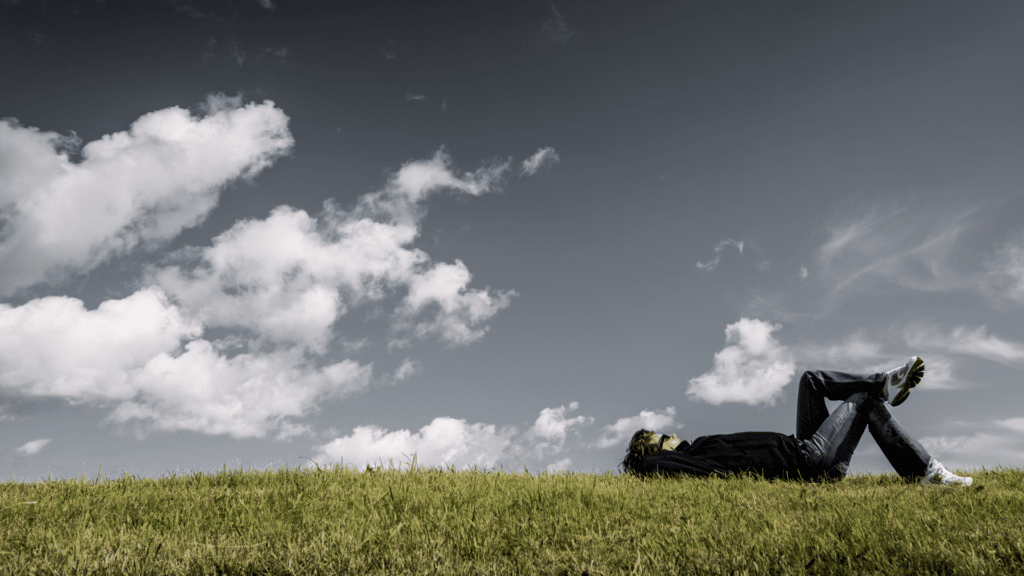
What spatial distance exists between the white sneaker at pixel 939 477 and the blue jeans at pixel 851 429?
0.23 feet

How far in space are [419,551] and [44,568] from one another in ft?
7.04

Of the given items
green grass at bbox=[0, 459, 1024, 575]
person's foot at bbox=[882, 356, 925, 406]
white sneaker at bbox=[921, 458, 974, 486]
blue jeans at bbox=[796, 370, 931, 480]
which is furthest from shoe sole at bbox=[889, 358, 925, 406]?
green grass at bbox=[0, 459, 1024, 575]

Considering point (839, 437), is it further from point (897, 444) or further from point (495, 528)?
point (495, 528)

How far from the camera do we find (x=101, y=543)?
3820mm

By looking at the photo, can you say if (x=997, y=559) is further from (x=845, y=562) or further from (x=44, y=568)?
(x=44, y=568)

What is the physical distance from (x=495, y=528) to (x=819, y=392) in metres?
5.01

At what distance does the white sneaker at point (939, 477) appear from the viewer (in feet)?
20.9

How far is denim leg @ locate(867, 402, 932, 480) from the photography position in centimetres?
679

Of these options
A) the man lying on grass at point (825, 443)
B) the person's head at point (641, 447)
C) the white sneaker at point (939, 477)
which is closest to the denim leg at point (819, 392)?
the man lying on grass at point (825, 443)

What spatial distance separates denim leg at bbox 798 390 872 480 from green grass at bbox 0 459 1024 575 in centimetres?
79

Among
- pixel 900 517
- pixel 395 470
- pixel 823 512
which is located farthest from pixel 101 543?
pixel 900 517

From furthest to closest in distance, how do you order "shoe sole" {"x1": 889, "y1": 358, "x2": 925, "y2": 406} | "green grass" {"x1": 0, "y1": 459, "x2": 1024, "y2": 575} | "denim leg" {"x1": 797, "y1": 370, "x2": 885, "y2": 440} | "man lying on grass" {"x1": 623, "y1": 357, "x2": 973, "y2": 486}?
1. "denim leg" {"x1": 797, "y1": 370, "x2": 885, "y2": 440}
2. "man lying on grass" {"x1": 623, "y1": 357, "x2": 973, "y2": 486}
3. "shoe sole" {"x1": 889, "y1": 358, "x2": 925, "y2": 406}
4. "green grass" {"x1": 0, "y1": 459, "x2": 1024, "y2": 575}

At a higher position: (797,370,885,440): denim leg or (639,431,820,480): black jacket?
(797,370,885,440): denim leg

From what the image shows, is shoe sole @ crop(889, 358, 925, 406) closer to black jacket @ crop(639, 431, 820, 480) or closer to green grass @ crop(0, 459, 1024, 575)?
green grass @ crop(0, 459, 1024, 575)
